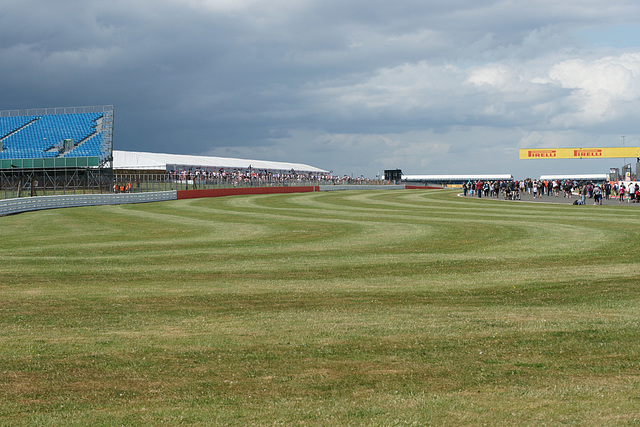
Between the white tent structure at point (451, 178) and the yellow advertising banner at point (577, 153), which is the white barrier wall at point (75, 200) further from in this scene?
the white tent structure at point (451, 178)

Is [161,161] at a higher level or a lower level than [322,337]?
higher

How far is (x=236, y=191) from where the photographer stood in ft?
210

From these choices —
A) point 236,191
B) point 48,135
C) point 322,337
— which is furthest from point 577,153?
point 322,337

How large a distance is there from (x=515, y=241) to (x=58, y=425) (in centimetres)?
1561

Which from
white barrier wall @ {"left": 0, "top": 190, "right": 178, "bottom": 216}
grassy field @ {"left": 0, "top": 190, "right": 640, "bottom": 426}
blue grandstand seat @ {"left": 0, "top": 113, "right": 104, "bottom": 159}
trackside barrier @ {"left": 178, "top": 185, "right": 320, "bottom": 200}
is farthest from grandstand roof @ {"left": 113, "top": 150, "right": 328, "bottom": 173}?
grassy field @ {"left": 0, "top": 190, "right": 640, "bottom": 426}

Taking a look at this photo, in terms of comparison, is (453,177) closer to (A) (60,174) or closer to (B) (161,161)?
(B) (161,161)

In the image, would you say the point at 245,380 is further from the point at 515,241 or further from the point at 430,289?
the point at 515,241

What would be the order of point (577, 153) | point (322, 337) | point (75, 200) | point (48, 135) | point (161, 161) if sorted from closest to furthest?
point (322, 337) → point (75, 200) → point (48, 135) → point (577, 153) → point (161, 161)

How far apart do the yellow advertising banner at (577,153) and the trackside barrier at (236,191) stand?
2905 centimetres

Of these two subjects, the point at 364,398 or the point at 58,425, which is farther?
the point at 364,398

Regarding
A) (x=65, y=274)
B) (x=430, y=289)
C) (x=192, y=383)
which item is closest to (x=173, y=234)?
(x=65, y=274)

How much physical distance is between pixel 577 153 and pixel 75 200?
64853 millimetres

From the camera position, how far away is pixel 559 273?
1257 cm

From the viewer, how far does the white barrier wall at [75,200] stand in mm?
35438
